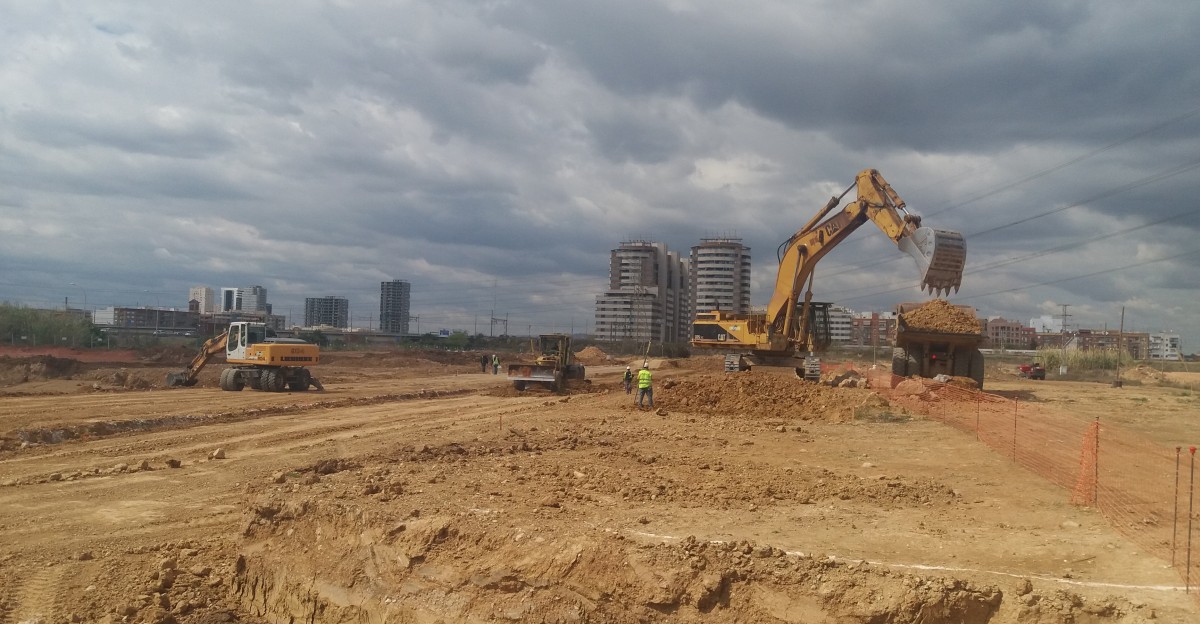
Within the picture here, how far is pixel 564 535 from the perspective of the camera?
7566mm

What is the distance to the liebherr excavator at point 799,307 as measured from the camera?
2448 cm

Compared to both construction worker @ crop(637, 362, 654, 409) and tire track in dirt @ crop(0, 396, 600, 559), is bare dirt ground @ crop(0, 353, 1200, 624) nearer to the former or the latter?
tire track in dirt @ crop(0, 396, 600, 559)

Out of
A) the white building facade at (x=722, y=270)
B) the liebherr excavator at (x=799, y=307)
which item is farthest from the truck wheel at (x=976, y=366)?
the white building facade at (x=722, y=270)

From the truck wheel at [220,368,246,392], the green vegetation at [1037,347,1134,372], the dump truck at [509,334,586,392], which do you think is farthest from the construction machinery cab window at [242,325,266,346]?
the green vegetation at [1037,347,1134,372]

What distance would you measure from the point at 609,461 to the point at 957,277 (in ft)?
44.7

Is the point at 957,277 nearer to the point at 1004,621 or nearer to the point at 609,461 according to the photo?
the point at 609,461

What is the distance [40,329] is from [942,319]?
2509 inches

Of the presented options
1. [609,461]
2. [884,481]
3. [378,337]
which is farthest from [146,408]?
[378,337]

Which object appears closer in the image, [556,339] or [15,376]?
[556,339]

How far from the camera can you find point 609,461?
1258 cm

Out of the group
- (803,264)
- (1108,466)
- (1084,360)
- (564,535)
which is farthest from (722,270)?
(564,535)

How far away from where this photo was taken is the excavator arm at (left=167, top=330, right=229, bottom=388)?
105 ft

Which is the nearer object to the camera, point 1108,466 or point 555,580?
point 555,580

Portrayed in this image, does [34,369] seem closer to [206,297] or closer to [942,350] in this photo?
[942,350]
